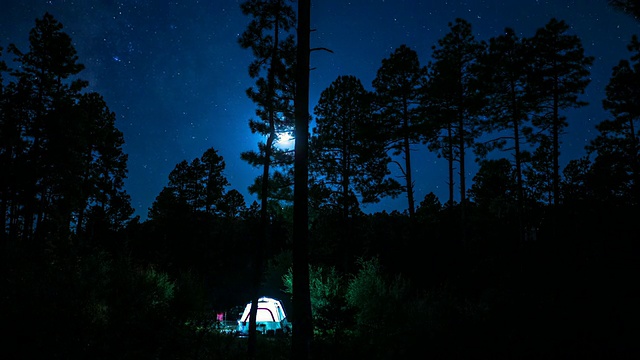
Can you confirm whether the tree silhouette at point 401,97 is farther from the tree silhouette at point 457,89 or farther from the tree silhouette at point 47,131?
the tree silhouette at point 47,131

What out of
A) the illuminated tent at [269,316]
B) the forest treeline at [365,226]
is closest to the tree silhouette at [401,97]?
the forest treeline at [365,226]

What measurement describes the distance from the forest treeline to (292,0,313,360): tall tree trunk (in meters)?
2.09

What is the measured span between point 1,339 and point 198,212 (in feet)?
136

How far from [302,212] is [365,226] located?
62.7ft

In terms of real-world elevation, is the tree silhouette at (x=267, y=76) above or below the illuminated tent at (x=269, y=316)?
above

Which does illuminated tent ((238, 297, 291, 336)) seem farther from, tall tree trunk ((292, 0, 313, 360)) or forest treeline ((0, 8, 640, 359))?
tall tree trunk ((292, 0, 313, 360))

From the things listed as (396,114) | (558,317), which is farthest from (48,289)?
(396,114)

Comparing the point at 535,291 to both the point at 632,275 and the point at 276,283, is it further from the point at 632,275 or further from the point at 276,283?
the point at 276,283

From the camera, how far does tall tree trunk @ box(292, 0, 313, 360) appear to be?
7766 mm

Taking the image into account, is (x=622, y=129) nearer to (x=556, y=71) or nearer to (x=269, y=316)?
(x=556, y=71)

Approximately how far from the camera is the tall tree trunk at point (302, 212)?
7.77 meters

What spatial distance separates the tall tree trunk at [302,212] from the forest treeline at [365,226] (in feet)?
6.87

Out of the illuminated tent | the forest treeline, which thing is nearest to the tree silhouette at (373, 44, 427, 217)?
the forest treeline

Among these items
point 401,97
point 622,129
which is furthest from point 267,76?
point 622,129
